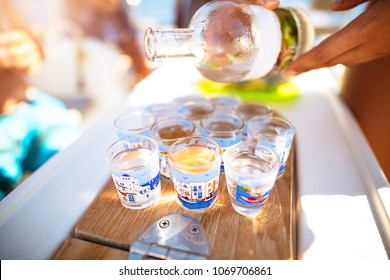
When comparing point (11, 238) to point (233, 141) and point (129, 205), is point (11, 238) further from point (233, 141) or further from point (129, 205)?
point (233, 141)

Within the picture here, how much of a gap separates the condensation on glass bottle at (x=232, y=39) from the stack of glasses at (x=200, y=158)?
0.41 ft

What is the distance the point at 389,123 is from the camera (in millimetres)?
743

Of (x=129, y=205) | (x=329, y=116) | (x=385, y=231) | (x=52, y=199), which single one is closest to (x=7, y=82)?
(x=52, y=199)

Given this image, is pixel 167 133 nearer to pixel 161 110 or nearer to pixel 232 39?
pixel 161 110

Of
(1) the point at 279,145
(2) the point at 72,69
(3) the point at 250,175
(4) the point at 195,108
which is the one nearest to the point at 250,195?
(3) the point at 250,175

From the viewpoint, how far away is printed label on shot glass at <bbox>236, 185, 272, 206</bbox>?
451 mm

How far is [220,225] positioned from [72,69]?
1.61 metres

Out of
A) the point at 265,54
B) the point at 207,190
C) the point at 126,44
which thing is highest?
the point at 265,54

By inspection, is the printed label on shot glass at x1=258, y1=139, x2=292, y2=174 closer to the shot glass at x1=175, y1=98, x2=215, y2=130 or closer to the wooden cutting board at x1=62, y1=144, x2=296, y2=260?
the wooden cutting board at x1=62, y1=144, x2=296, y2=260

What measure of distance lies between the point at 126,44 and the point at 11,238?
74.5 inches

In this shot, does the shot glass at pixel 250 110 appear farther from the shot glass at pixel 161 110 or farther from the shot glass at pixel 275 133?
the shot glass at pixel 161 110

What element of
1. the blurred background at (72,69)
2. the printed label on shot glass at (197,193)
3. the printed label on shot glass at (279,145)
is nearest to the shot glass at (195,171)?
the printed label on shot glass at (197,193)

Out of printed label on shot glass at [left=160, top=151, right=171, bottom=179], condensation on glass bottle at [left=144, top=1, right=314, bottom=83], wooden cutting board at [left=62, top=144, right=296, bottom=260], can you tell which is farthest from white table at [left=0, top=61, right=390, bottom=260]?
condensation on glass bottle at [left=144, top=1, right=314, bottom=83]

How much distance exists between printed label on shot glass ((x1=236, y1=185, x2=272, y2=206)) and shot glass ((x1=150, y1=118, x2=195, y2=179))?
6.6 inches
